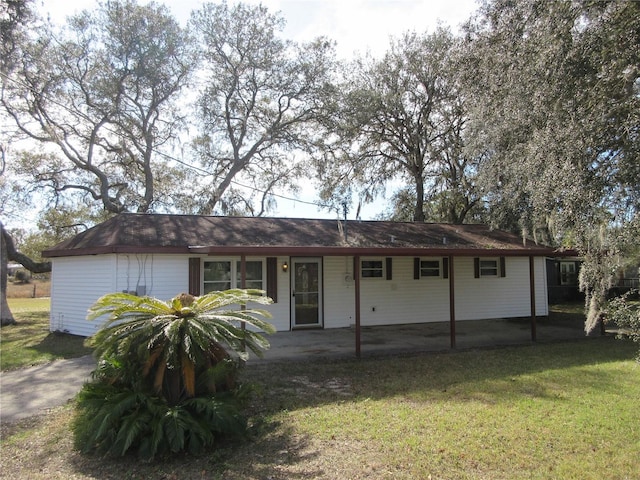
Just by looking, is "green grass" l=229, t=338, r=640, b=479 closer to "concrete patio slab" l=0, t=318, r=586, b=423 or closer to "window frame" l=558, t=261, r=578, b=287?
"concrete patio slab" l=0, t=318, r=586, b=423

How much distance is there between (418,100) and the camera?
19.3 metres

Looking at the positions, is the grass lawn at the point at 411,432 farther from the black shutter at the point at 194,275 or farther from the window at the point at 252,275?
the window at the point at 252,275

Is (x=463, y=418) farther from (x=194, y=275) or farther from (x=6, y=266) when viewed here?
(x=6, y=266)

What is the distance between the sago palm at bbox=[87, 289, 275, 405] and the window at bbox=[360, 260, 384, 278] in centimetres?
817

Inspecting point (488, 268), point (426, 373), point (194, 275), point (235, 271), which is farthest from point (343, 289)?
point (426, 373)

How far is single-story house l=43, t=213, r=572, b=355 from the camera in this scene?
10469mm

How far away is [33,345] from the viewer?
1047cm

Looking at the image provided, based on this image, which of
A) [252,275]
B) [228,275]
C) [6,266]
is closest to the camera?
[228,275]

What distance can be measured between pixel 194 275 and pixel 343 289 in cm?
417

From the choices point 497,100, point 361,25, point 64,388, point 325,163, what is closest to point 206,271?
point 64,388

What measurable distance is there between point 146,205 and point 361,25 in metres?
14.0

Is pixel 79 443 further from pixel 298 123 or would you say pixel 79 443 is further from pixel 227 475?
pixel 298 123

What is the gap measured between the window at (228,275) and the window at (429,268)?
492cm

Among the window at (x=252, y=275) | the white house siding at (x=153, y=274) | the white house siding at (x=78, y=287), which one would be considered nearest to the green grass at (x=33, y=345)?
the white house siding at (x=78, y=287)
